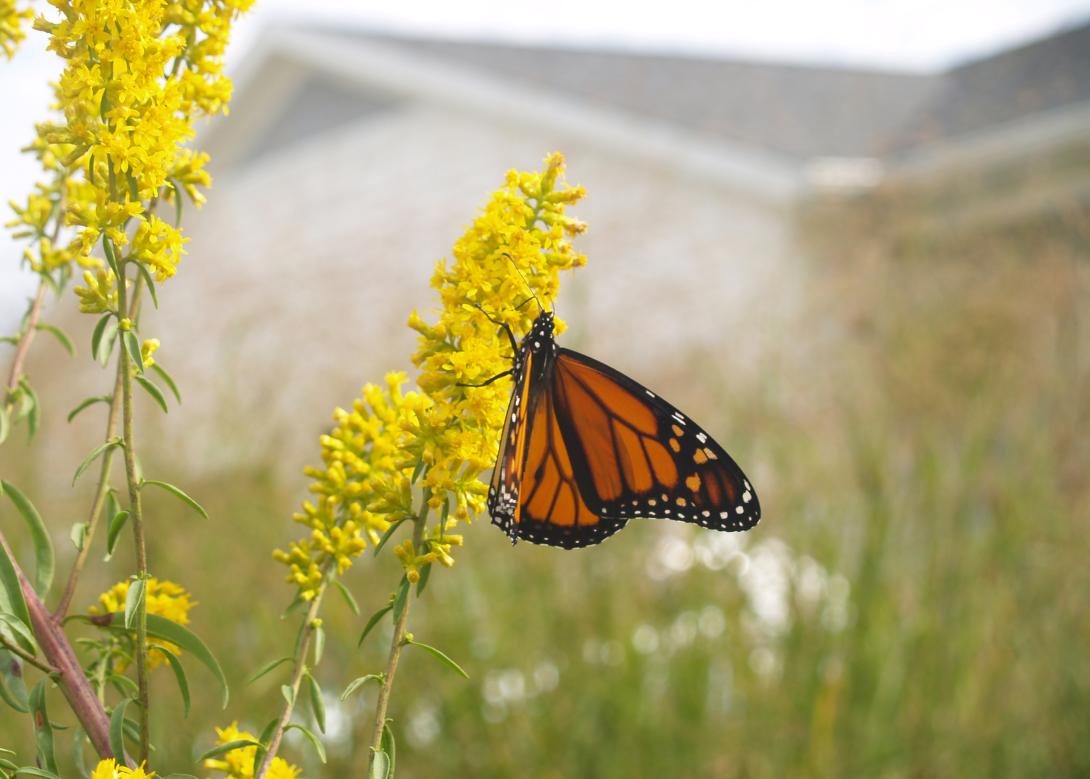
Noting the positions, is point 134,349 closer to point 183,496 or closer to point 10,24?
point 183,496

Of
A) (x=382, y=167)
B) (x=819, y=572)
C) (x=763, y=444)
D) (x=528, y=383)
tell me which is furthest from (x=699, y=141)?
(x=528, y=383)

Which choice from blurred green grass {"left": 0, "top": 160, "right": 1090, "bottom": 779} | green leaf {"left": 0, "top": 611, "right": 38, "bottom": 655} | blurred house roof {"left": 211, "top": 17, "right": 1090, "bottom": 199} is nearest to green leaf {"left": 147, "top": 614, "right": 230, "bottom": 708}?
green leaf {"left": 0, "top": 611, "right": 38, "bottom": 655}

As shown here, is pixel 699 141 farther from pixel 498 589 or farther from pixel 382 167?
pixel 498 589

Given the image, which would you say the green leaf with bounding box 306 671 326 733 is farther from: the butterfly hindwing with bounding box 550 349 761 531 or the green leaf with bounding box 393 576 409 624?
the butterfly hindwing with bounding box 550 349 761 531

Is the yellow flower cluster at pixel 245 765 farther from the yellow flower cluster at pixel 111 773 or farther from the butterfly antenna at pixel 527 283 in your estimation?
the butterfly antenna at pixel 527 283

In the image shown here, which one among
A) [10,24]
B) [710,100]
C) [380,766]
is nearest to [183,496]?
[380,766]

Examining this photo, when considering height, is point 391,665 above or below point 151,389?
below
